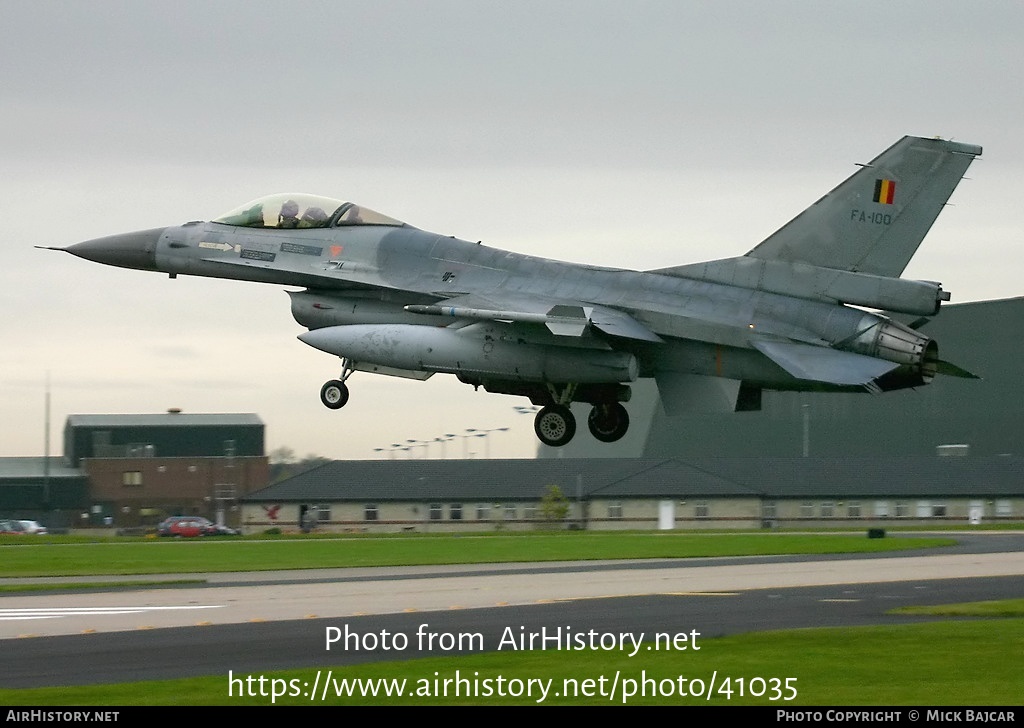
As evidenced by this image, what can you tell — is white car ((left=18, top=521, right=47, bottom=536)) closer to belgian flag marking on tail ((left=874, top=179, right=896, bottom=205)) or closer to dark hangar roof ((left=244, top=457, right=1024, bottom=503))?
dark hangar roof ((left=244, top=457, right=1024, bottom=503))

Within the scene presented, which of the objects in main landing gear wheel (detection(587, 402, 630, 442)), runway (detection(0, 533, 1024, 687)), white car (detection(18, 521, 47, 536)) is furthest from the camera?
white car (detection(18, 521, 47, 536))

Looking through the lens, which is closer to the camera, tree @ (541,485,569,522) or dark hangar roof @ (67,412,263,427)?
tree @ (541,485,569,522)

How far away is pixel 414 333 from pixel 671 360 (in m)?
4.96

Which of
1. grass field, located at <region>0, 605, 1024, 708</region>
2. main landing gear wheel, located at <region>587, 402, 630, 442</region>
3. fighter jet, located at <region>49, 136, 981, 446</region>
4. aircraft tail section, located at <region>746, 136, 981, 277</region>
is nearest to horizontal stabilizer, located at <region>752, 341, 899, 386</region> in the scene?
fighter jet, located at <region>49, 136, 981, 446</region>

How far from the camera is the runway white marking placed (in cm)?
3550

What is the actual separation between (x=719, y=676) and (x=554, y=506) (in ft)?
293

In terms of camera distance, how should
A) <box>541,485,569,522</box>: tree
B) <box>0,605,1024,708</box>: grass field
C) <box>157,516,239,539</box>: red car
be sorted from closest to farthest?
<box>0,605,1024,708</box>: grass field
<box>157,516,239,539</box>: red car
<box>541,485,569,522</box>: tree

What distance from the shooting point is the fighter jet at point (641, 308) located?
2802 centimetres

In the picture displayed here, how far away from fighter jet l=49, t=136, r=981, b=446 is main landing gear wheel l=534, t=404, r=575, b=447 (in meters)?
0.03

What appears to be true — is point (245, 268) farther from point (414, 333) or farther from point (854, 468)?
point (854, 468)

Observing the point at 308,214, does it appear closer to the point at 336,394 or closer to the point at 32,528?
the point at 336,394

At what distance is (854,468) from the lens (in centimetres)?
11606

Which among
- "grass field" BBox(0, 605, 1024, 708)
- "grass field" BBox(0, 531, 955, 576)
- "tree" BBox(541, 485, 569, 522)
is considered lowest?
"tree" BBox(541, 485, 569, 522)

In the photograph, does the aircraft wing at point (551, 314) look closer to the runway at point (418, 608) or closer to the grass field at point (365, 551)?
the runway at point (418, 608)
